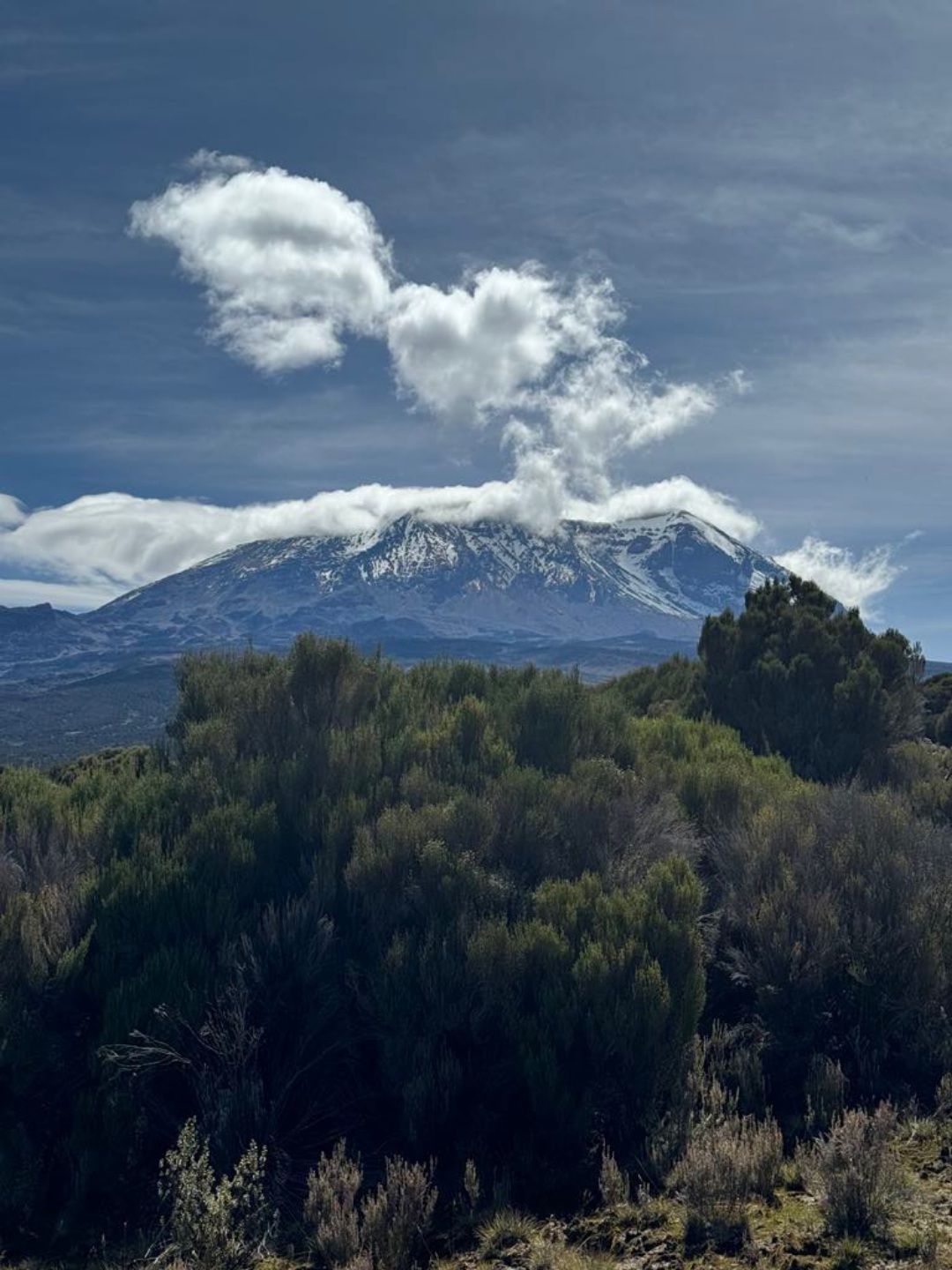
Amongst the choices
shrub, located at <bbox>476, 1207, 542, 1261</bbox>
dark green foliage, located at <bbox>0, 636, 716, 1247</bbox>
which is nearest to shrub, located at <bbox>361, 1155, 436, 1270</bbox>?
shrub, located at <bbox>476, 1207, 542, 1261</bbox>

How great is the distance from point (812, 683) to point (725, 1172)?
56.1 feet

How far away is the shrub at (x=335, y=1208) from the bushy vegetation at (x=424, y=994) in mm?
30

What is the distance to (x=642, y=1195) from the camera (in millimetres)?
7219

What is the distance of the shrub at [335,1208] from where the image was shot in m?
6.95

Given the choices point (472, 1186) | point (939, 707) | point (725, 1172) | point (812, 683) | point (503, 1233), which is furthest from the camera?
point (939, 707)

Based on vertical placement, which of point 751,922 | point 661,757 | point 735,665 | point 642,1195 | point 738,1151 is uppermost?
point 735,665

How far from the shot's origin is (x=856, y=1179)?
6539 mm

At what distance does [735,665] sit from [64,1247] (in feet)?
66.7

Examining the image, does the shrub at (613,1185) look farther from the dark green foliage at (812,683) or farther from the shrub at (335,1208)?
the dark green foliage at (812,683)

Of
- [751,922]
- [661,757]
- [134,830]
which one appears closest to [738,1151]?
[751,922]

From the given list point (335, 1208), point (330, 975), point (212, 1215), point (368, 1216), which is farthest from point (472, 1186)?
point (330, 975)

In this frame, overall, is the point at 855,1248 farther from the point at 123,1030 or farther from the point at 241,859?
the point at 241,859

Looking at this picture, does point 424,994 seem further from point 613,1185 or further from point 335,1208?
point 613,1185

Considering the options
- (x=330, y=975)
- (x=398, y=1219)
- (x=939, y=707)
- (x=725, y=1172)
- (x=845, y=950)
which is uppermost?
(x=939, y=707)
